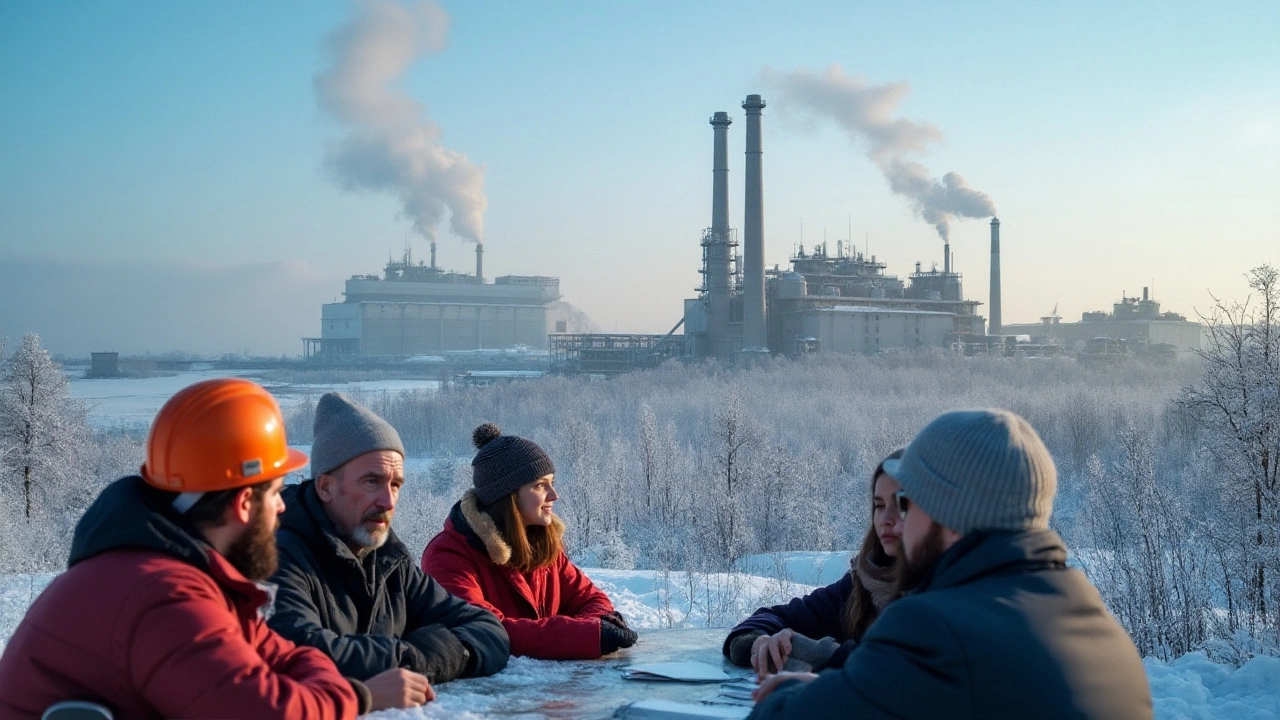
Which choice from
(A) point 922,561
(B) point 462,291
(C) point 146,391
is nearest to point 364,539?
(A) point 922,561

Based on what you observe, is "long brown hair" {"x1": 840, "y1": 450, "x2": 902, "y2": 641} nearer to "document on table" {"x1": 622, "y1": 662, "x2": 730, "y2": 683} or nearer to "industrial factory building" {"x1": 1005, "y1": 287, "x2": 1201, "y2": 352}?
"document on table" {"x1": 622, "y1": 662, "x2": 730, "y2": 683}

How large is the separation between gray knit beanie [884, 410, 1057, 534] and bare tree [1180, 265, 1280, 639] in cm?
1800

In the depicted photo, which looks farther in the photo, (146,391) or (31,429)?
(146,391)

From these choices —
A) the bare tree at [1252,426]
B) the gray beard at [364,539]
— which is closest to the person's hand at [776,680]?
the gray beard at [364,539]

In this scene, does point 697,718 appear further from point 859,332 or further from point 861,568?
point 859,332

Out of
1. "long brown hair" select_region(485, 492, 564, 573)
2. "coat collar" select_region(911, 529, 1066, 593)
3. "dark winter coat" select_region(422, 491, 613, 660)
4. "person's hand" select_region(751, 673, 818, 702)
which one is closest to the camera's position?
"coat collar" select_region(911, 529, 1066, 593)

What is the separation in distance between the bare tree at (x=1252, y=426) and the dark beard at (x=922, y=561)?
17909 millimetres

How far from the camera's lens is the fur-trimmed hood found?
13.8 feet

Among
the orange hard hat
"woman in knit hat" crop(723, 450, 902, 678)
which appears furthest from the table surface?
the orange hard hat

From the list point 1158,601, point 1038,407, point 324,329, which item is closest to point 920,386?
point 1038,407

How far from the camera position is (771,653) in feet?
11.2

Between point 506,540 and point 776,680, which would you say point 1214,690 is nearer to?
point 506,540

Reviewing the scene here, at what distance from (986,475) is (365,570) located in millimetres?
2215

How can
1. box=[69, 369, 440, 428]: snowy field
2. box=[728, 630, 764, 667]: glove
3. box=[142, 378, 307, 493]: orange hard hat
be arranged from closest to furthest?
1. box=[142, 378, 307, 493]: orange hard hat
2. box=[728, 630, 764, 667]: glove
3. box=[69, 369, 440, 428]: snowy field
